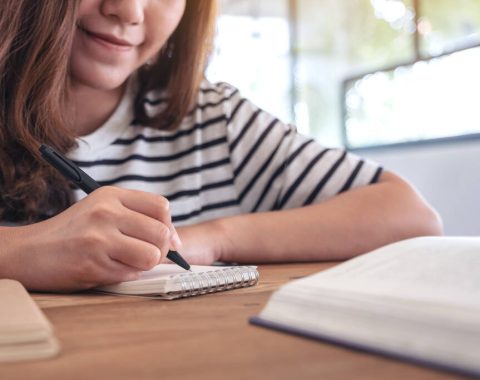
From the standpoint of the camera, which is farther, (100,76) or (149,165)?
(149,165)

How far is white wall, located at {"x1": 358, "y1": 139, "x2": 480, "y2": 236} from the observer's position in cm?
278

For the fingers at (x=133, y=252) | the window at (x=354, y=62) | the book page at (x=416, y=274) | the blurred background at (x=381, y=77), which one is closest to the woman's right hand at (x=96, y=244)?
the fingers at (x=133, y=252)

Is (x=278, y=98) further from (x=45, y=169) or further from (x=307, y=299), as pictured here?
(x=307, y=299)

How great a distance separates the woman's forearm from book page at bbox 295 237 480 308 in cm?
41

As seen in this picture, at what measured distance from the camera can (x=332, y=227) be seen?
102cm

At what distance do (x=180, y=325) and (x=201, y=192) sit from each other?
0.83m

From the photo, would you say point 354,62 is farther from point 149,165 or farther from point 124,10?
point 124,10

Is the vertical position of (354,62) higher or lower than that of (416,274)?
higher

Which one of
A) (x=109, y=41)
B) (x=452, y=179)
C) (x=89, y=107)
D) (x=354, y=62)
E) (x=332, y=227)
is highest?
(x=354, y=62)

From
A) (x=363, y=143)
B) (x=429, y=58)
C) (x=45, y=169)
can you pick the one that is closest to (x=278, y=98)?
(x=363, y=143)

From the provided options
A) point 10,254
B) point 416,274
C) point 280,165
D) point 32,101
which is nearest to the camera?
point 416,274

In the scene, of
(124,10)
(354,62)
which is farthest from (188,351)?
(354,62)

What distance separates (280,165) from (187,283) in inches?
25.5

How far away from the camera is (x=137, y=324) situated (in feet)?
1.50
